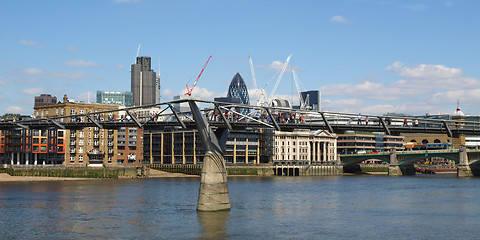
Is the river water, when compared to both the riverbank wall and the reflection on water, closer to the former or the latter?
the reflection on water

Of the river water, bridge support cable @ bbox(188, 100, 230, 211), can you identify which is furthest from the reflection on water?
bridge support cable @ bbox(188, 100, 230, 211)

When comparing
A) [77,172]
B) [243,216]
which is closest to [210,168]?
[243,216]

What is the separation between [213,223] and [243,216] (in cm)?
852

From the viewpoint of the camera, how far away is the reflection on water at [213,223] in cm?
6581

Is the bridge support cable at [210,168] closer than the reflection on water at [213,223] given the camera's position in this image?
No

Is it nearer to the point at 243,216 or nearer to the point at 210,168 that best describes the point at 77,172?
the point at 243,216

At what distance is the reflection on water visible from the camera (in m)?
65.8

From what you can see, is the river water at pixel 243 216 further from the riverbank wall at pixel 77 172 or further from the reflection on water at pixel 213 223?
the riverbank wall at pixel 77 172

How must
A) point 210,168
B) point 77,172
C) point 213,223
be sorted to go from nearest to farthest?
point 213,223 → point 210,168 → point 77,172

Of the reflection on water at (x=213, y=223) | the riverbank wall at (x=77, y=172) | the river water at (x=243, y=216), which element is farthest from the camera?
the riverbank wall at (x=77, y=172)

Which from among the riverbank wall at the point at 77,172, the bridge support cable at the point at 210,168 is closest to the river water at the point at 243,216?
the bridge support cable at the point at 210,168

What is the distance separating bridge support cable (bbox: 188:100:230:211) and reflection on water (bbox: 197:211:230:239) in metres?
1.31

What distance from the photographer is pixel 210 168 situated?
77.9 metres

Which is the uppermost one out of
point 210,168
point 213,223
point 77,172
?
point 210,168
